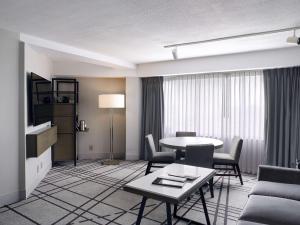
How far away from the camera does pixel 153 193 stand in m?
1.97

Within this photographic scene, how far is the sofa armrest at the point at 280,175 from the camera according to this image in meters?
2.61

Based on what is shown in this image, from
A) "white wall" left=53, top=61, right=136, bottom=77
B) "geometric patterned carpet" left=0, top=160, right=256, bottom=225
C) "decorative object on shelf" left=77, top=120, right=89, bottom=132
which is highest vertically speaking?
"white wall" left=53, top=61, right=136, bottom=77

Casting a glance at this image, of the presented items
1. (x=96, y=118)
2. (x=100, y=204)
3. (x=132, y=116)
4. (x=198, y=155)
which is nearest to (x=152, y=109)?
(x=132, y=116)

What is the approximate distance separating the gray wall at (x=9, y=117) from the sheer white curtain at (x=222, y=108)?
3199 mm

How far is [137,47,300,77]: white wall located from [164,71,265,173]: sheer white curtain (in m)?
0.30

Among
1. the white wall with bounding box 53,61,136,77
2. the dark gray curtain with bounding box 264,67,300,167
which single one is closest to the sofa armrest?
the dark gray curtain with bounding box 264,67,300,167

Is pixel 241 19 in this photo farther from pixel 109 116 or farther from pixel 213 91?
pixel 109 116

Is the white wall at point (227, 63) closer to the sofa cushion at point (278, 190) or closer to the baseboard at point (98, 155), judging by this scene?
the baseboard at point (98, 155)

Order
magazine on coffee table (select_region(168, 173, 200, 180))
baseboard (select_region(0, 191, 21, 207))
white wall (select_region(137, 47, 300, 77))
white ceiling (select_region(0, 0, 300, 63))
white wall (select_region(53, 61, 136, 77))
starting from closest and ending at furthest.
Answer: white ceiling (select_region(0, 0, 300, 63)) → magazine on coffee table (select_region(168, 173, 200, 180)) → baseboard (select_region(0, 191, 21, 207)) → white wall (select_region(137, 47, 300, 77)) → white wall (select_region(53, 61, 136, 77))

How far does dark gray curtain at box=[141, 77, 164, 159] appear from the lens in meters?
5.37

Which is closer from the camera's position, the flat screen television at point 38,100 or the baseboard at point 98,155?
the flat screen television at point 38,100

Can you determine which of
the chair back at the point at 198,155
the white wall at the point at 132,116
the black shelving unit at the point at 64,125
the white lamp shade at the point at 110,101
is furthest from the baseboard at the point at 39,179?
the chair back at the point at 198,155

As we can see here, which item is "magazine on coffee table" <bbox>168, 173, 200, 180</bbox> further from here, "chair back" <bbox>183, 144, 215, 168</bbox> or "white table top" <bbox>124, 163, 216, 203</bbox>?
"chair back" <bbox>183, 144, 215, 168</bbox>

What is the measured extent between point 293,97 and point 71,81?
175 inches
